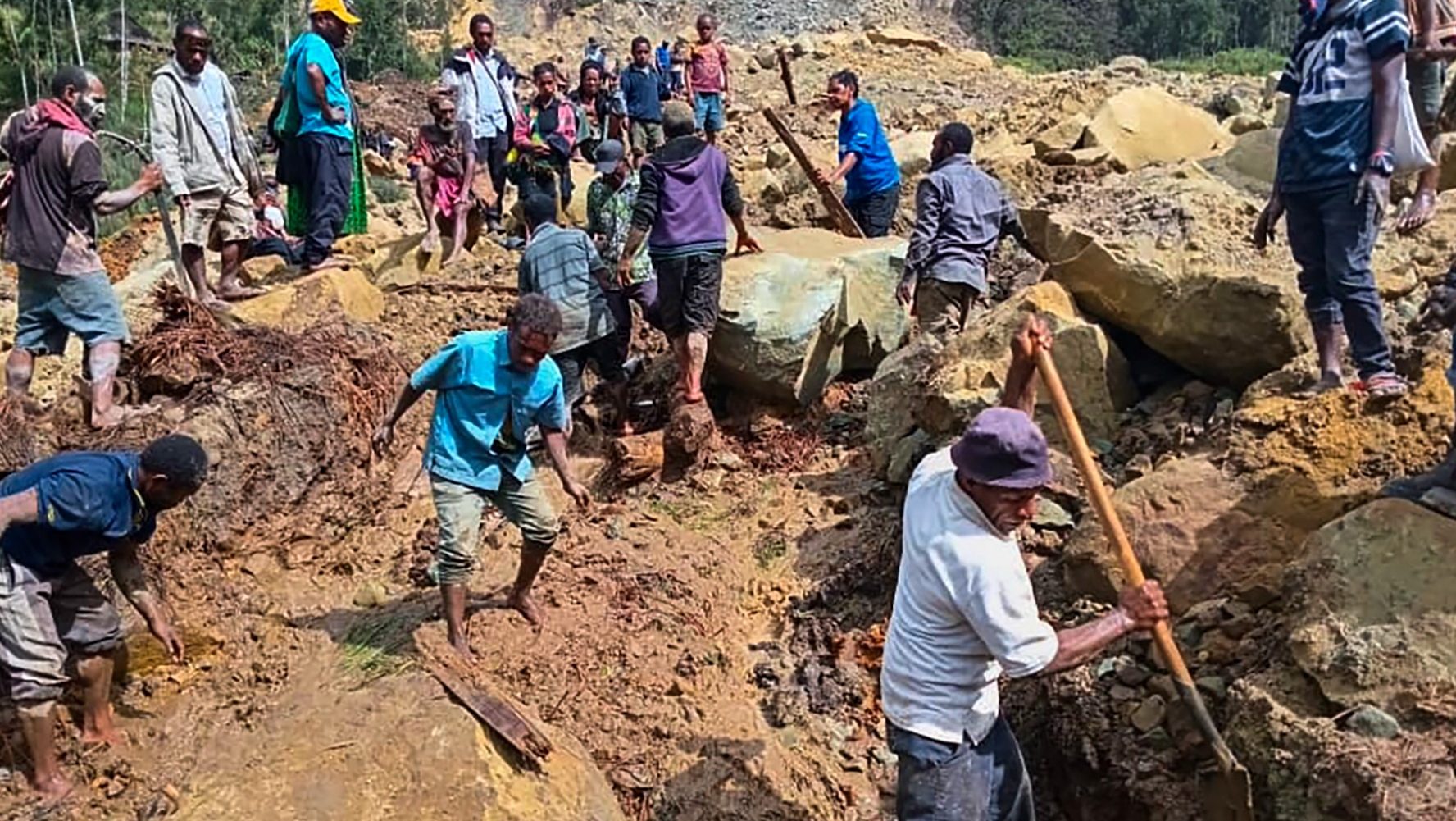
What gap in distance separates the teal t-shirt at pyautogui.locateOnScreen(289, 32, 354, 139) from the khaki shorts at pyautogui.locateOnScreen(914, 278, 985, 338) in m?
3.42

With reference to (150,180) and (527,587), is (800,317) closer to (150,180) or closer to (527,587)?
(527,587)

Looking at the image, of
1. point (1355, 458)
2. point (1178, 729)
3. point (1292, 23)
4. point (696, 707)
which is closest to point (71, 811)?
point (696, 707)

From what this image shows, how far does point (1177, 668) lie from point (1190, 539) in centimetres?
111

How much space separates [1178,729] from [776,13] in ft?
118

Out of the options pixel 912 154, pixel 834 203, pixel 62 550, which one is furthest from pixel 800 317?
pixel 912 154

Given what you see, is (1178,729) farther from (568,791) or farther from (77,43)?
(77,43)

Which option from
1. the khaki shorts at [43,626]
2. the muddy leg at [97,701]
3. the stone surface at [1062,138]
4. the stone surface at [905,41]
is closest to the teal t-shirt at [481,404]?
the khaki shorts at [43,626]

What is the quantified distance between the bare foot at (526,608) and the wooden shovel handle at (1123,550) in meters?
2.63

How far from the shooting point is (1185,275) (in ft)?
17.4

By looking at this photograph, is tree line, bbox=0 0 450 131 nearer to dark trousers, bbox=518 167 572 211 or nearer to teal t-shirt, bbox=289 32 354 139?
dark trousers, bbox=518 167 572 211

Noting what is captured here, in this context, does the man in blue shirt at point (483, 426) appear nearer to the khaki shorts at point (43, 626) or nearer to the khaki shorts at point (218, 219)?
the khaki shorts at point (43, 626)

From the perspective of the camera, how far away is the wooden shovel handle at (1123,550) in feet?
10.6

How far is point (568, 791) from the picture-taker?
14.2 feet

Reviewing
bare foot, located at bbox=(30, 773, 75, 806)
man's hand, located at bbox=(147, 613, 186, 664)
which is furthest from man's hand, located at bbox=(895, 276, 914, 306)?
bare foot, located at bbox=(30, 773, 75, 806)
